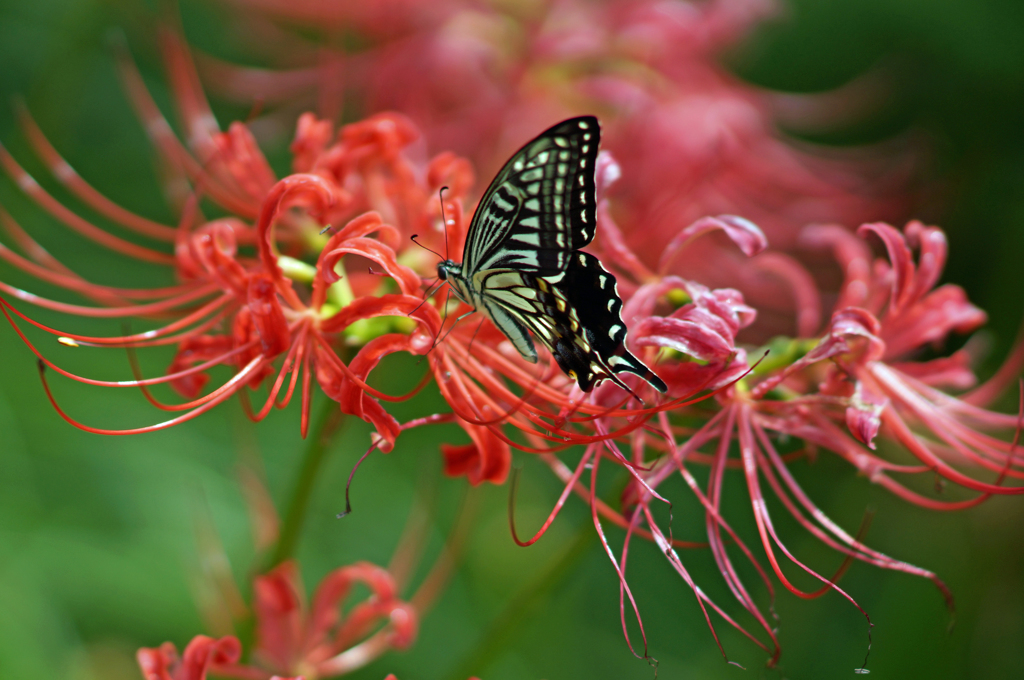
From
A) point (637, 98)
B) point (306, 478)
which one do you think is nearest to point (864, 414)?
point (306, 478)

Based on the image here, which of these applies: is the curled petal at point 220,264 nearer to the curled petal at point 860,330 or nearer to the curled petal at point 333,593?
the curled petal at point 333,593

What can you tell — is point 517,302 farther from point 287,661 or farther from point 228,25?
point 228,25

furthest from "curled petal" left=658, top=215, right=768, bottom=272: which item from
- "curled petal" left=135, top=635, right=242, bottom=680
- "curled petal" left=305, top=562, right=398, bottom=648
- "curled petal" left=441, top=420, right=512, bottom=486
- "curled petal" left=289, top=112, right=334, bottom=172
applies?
"curled petal" left=135, top=635, right=242, bottom=680

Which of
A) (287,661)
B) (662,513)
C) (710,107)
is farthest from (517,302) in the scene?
(710,107)

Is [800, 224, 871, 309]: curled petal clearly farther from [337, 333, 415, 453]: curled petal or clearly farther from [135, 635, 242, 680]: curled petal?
[135, 635, 242, 680]: curled petal

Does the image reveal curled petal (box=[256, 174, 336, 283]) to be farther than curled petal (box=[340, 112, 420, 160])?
No

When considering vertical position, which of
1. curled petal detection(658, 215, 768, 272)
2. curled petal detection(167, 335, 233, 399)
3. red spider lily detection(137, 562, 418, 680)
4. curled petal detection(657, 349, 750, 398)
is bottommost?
red spider lily detection(137, 562, 418, 680)

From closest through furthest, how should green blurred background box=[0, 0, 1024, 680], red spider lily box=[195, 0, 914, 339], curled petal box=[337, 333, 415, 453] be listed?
curled petal box=[337, 333, 415, 453] < green blurred background box=[0, 0, 1024, 680] < red spider lily box=[195, 0, 914, 339]

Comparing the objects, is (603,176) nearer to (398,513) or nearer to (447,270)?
(447,270)
